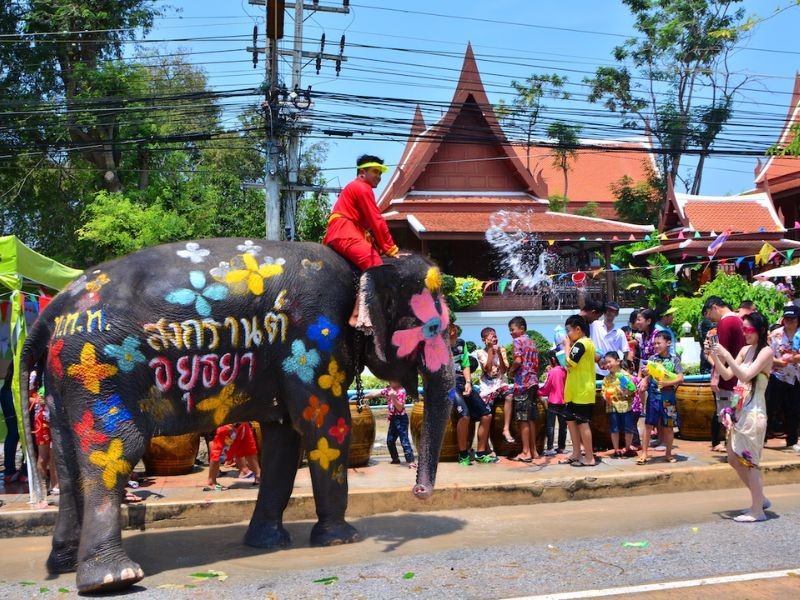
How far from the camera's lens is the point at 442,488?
7.40 m

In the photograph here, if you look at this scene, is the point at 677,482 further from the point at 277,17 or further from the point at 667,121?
the point at 667,121

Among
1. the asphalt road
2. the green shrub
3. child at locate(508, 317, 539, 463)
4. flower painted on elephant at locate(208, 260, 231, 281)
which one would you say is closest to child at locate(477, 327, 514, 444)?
child at locate(508, 317, 539, 463)

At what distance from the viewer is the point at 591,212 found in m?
41.7

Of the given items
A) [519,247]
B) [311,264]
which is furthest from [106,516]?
[519,247]

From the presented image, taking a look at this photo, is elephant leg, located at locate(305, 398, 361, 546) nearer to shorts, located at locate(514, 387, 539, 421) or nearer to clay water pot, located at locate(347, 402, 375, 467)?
clay water pot, located at locate(347, 402, 375, 467)

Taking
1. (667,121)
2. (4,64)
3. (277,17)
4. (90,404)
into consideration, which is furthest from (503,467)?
(667,121)

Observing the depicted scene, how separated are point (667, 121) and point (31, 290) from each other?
3076 cm

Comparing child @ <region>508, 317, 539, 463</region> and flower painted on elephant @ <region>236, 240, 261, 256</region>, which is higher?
flower painted on elephant @ <region>236, 240, 261, 256</region>

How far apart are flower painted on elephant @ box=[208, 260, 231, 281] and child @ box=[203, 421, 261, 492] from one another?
8.76 feet

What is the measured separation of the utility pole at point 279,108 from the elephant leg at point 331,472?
12237 mm

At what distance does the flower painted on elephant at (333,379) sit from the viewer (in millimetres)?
5906

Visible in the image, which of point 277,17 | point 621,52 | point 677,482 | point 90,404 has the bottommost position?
point 677,482

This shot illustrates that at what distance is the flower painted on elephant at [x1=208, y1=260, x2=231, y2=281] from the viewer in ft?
18.5

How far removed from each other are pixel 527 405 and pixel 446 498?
6.42ft
